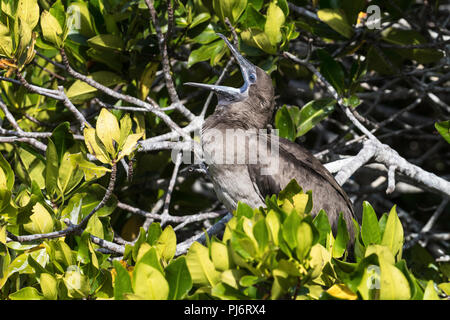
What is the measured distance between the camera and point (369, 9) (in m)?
4.58

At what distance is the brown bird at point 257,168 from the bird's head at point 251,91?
12cm

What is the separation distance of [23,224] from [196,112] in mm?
2220

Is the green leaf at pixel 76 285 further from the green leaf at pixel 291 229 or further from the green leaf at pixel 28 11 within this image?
the green leaf at pixel 28 11

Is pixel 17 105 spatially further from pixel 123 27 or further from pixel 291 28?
pixel 291 28

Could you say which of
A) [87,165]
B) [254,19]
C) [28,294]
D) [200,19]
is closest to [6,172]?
[87,165]

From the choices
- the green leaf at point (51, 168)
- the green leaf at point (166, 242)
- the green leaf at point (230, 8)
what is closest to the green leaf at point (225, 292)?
the green leaf at point (166, 242)

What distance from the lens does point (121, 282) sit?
2406 millimetres

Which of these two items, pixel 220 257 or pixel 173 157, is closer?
pixel 220 257

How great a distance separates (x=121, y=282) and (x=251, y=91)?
8.35ft

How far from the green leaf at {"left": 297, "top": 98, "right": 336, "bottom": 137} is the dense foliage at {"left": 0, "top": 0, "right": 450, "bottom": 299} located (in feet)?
0.04

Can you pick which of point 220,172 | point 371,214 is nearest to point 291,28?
point 220,172

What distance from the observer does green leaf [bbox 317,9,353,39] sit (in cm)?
433

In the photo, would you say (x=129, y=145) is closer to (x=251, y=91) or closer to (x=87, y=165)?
(x=87, y=165)

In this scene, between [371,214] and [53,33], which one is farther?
[53,33]
